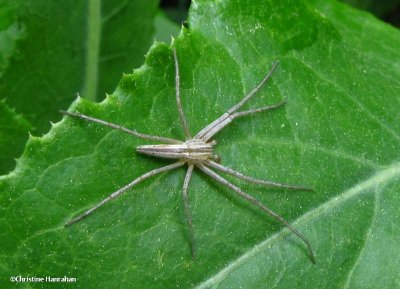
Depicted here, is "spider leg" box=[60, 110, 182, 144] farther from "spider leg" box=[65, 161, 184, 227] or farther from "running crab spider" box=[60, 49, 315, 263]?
Answer: "spider leg" box=[65, 161, 184, 227]

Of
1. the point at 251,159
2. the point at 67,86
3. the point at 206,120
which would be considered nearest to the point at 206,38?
the point at 206,120

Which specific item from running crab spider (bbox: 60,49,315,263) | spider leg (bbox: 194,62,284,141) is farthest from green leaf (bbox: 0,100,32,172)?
spider leg (bbox: 194,62,284,141)

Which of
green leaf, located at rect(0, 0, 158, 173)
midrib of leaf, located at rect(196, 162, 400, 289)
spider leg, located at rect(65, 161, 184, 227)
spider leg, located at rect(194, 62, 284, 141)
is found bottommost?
midrib of leaf, located at rect(196, 162, 400, 289)

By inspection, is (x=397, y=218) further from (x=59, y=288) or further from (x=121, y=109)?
(x=59, y=288)

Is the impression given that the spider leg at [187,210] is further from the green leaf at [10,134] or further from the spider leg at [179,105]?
the green leaf at [10,134]

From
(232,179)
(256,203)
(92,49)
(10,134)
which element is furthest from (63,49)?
(256,203)
